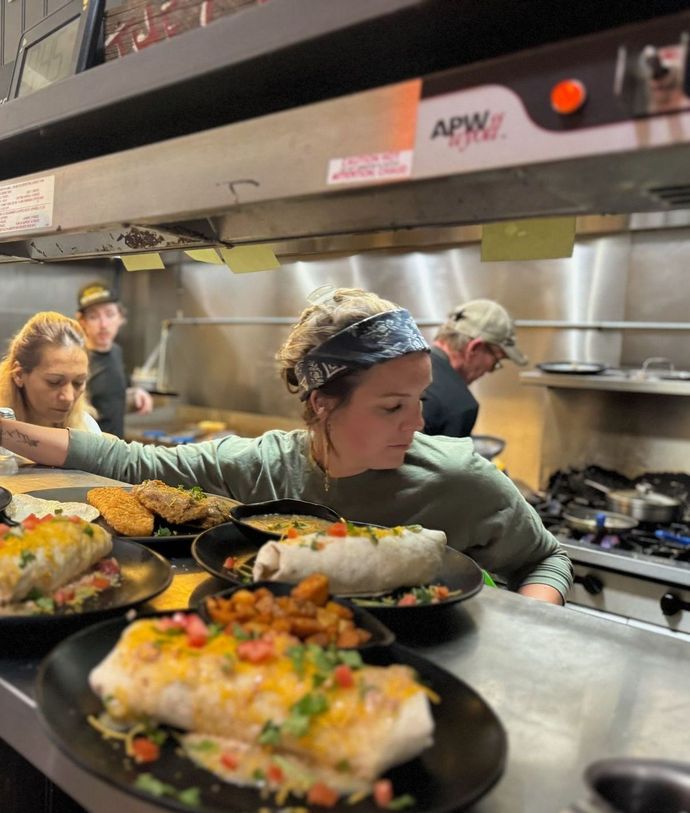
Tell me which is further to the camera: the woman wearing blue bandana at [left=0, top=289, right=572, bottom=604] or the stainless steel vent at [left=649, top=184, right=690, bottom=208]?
the woman wearing blue bandana at [left=0, top=289, right=572, bottom=604]

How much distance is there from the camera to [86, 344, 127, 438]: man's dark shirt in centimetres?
468

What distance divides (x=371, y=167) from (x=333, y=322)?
36.5 inches

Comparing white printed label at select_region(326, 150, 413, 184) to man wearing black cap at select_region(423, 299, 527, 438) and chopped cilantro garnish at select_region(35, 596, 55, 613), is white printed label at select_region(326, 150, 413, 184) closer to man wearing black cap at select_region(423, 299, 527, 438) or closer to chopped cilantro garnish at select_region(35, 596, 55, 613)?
chopped cilantro garnish at select_region(35, 596, 55, 613)

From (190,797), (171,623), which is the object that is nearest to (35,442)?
(171,623)

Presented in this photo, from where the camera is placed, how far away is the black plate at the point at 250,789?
732 millimetres

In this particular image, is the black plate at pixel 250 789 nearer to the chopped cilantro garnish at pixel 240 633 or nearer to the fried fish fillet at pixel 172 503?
the chopped cilantro garnish at pixel 240 633

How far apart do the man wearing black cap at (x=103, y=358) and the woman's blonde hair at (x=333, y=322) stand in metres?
3.10

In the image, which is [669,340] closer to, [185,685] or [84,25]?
[84,25]

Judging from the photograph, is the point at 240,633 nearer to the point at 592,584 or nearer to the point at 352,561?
the point at 352,561

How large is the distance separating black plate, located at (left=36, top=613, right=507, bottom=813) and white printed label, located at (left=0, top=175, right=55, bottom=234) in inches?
34.5

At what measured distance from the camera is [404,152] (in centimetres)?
89

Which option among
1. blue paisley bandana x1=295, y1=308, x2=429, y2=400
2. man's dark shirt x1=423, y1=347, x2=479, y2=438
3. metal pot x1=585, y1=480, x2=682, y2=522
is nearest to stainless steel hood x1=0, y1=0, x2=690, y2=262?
blue paisley bandana x1=295, y1=308, x2=429, y2=400

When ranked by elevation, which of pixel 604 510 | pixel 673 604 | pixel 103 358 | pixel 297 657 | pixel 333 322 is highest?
pixel 333 322

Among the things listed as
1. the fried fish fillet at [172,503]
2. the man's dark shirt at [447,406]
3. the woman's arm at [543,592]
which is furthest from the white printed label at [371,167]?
the man's dark shirt at [447,406]
